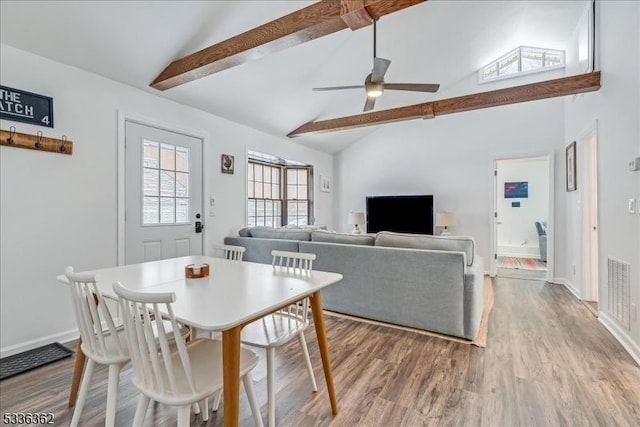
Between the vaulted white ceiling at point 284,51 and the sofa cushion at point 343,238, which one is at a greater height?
Result: the vaulted white ceiling at point 284,51

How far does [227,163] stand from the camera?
4.22m

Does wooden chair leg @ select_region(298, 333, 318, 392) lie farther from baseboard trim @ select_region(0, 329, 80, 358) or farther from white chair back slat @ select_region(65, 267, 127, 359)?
baseboard trim @ select_region(0, 329, 80, 358)

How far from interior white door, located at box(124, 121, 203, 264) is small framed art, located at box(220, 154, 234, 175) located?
1.19ft

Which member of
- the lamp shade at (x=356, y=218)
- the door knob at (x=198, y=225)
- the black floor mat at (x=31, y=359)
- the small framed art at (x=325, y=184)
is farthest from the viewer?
the small framed art at (x=325, y=184)

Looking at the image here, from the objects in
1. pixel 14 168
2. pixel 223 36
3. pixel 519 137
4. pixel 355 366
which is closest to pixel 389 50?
pixel 223 36

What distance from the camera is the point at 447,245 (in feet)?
9.16

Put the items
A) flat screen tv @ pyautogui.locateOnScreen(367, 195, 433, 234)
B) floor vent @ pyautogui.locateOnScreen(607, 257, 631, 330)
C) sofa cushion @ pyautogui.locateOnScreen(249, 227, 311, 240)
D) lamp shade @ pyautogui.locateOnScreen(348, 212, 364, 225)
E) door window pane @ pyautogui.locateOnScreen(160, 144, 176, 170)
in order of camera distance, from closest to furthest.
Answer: floor vent @ pyautogui.locateOnScreen(607, 257, 631, 330) < door window pane @ pyautogui.locateOnScreen(160, 144, 176, 170) < sofa cushion @ pyautogui.locateOnScreen(249, 227, 311, 240) < flat screen tv @ pyautogui.locateOnScreen(367, 195, 433, 234) < lamp shade @ pyautogui.locateOnScreen(348, 212, 364, 225)

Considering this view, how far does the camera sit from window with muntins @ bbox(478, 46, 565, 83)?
16.2 feet

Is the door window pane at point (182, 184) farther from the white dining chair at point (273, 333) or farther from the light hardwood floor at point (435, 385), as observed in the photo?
the white dining chair at point (273, 333)

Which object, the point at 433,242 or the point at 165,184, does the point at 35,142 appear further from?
the point at 433,242

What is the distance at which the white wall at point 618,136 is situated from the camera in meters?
2.38

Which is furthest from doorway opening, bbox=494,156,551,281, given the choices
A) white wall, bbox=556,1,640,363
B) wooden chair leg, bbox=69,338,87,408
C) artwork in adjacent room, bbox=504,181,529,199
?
wooden chair leg, bbox=69,338,87,408

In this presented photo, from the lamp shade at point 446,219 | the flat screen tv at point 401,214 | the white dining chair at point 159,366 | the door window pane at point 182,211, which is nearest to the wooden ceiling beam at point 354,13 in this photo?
the white dining chair at point 159,366

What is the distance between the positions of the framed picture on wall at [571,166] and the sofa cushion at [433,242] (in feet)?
7.89
